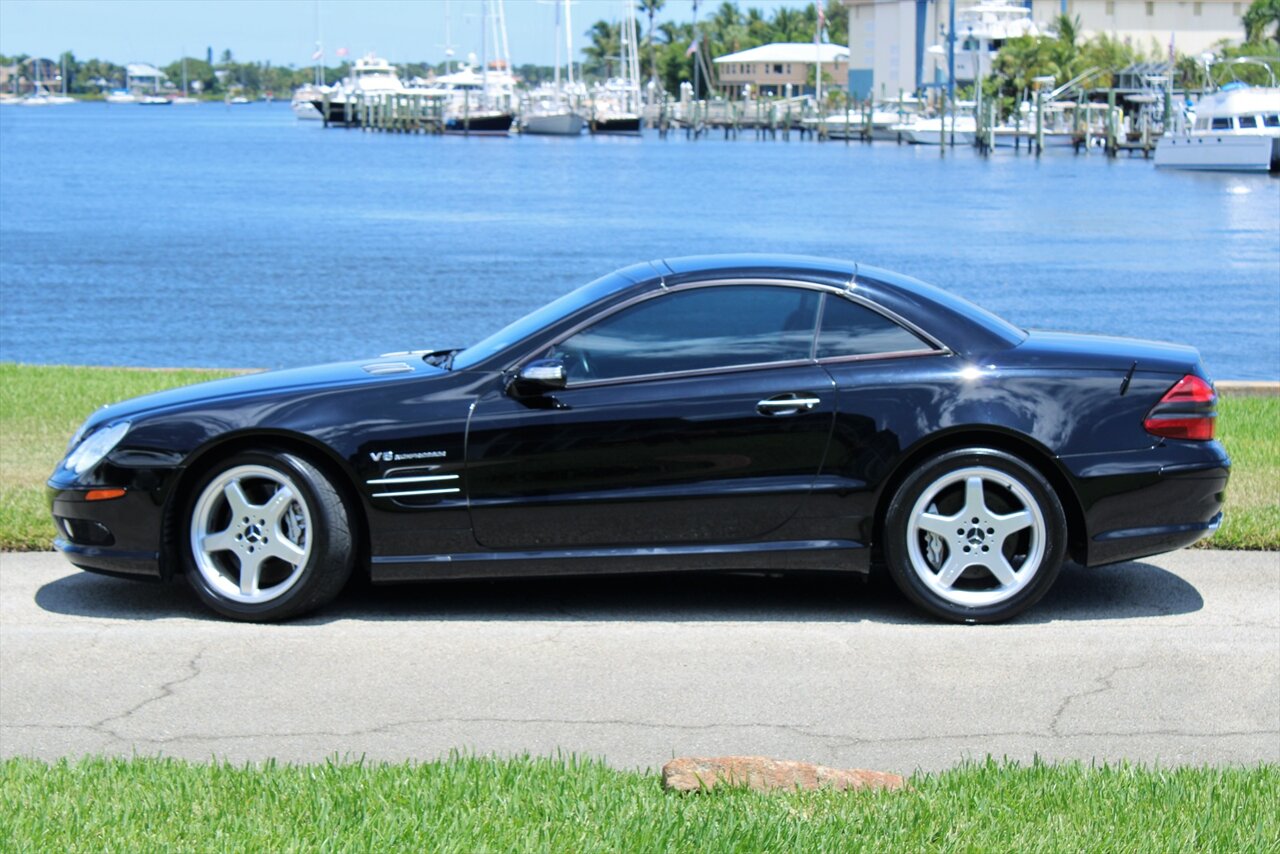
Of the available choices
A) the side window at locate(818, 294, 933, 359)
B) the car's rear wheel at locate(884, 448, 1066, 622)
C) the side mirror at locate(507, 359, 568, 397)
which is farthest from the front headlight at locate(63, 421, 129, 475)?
the car's rear wheel at locate(884, 448, 1066, 622)

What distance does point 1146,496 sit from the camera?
6.66m

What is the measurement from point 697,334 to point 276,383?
1776 millimetres

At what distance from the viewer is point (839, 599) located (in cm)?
714

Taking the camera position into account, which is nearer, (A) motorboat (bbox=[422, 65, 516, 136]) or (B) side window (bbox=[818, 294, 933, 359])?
(B) side window (bbox=[818, 294, 933, 359])

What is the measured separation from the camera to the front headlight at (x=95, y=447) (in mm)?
6766

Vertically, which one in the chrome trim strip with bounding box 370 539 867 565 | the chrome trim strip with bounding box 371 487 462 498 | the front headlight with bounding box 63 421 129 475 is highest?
the front headlight with bounding box 63 421 129 475

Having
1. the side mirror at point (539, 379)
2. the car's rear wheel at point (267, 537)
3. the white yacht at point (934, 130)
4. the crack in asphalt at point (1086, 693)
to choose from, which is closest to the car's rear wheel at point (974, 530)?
the crack in asphalt at point (1086, 693)

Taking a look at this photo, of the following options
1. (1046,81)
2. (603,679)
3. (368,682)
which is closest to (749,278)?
(603,679)

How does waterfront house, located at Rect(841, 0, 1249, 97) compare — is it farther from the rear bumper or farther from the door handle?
the door handle

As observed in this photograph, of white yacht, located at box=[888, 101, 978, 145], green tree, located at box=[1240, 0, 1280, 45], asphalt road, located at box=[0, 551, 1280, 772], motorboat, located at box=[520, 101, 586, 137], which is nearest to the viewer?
asphalt road, located at box=[0, 551, 1280, 772]

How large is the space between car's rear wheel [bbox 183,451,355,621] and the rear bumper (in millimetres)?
2987

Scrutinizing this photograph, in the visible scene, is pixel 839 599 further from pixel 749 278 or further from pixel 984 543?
pixel 749 278

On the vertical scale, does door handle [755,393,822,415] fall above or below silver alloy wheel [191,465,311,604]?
above

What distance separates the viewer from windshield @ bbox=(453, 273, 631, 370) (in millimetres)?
6844
